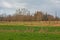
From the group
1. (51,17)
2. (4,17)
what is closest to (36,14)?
(51,17)

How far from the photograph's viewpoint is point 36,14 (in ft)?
352

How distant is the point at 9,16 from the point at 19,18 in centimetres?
678

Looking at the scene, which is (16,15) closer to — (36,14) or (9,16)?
(9,16)

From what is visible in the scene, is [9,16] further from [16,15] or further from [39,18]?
[39,18]

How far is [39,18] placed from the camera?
10094cm

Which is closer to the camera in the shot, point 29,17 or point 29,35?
point 29,35

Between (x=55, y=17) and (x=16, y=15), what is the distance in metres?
24.0

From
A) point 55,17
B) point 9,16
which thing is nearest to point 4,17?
point 9,16

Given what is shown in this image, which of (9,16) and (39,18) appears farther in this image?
(9,16)

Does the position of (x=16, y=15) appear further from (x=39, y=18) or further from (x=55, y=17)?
(x=55, y=17)

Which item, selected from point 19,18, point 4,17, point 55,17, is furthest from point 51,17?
point 4,17

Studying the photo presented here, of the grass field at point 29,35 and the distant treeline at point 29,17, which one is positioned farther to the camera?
the distant treeline at point 29,17

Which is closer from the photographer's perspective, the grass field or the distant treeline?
the grass field

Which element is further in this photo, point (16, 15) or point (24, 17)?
point (16, 15)
